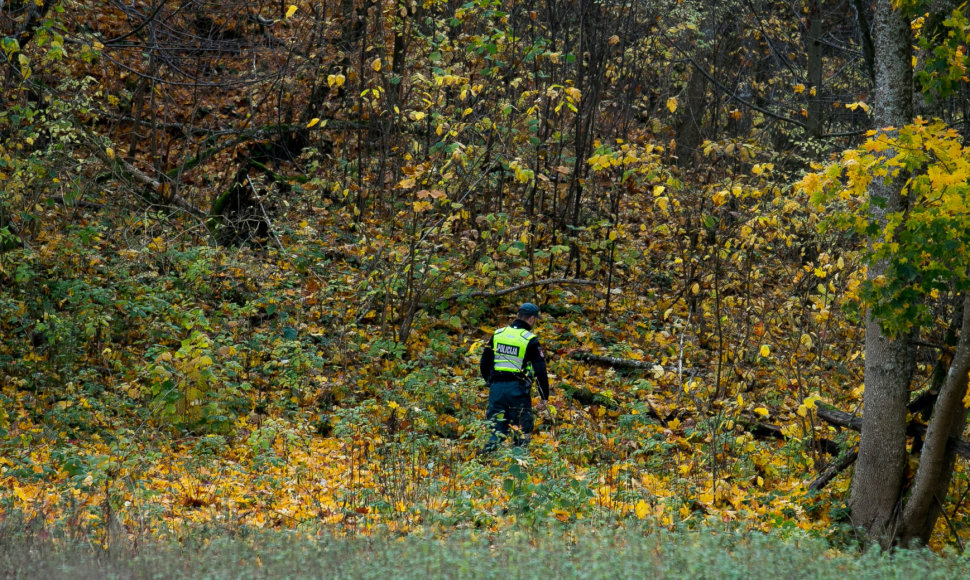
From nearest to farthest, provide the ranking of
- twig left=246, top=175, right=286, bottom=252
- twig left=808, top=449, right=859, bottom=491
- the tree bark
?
the tree bark < twig left=808, top=449, right=859, bottom=491 < twig left=246, top=175, right=286, bottom=252

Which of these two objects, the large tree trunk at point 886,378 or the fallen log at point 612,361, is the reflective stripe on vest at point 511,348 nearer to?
the fallen log at point 612,361

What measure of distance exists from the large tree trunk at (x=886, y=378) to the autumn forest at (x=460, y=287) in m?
0.02

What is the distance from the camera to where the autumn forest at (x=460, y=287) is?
6594mm

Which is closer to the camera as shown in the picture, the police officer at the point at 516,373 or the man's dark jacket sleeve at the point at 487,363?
the police officer at the point at 516,373

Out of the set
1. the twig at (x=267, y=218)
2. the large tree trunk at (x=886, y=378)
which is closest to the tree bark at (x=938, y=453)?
the large tree trunk at (x=886, y=378)

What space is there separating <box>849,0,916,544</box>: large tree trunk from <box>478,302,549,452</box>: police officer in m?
3.00

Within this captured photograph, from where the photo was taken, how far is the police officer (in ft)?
28.9

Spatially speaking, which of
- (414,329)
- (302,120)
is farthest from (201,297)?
(302,120)

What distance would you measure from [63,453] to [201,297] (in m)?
4.87

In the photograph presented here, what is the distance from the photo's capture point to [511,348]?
8836 mm

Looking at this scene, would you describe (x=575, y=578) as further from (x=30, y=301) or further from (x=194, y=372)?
(x=30, y=301)

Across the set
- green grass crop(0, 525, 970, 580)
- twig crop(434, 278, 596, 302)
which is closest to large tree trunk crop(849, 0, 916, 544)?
green grass crop(0, 525, 970, 580)

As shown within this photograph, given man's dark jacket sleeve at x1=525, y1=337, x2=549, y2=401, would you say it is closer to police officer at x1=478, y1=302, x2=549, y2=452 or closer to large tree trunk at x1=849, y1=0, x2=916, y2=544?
police officer at x1=478, y1=302, x2=549, y2=452

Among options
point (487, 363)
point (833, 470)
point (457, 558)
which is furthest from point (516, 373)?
point (457, 558)
